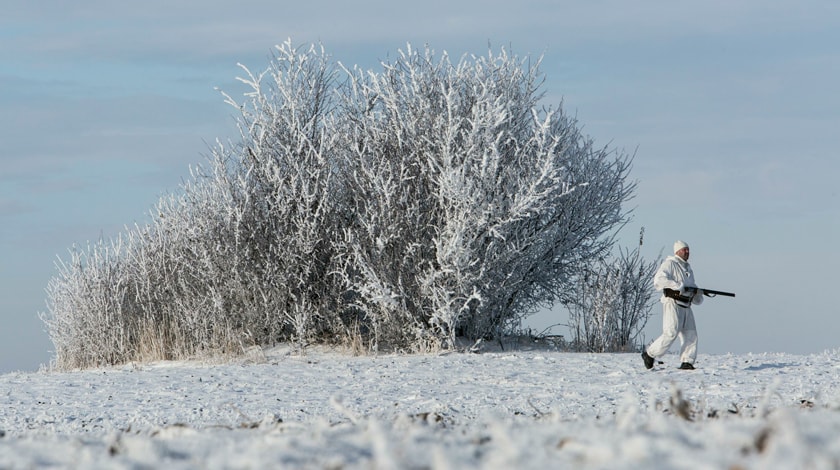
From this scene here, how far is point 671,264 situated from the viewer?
41.1 feet

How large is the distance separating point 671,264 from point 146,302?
1118 cm

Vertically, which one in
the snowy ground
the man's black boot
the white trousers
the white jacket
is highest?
the white jacket

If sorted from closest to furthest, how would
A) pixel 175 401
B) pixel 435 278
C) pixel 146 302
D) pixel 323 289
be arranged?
pixel 175 401 → pixel 435 278 → pixel 323 289 → pixel 146 302

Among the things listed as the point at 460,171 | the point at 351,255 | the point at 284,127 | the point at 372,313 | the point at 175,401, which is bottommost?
the point at 175,401

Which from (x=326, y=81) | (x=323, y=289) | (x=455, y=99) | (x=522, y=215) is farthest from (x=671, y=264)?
(x=326, y=81)

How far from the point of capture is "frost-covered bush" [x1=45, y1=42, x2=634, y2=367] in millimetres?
14836

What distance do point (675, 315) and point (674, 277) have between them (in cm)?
51

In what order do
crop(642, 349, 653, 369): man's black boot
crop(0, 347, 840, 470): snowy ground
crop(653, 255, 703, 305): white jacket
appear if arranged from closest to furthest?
crop(0, 347, 840, 470): snowy ground, crop(653, 255, 703, 305): white jacket, crop(642, 349, 653, 369): man's black boot

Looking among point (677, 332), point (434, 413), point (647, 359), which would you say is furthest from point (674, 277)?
point (434, 413)

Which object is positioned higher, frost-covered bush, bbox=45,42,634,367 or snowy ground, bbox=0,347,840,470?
frost-covered bush, bbox=45,42,634,367

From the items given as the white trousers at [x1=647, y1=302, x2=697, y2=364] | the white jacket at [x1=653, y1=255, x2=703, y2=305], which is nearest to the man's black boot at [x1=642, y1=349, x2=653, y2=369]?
the white trousers at [x1=647, y1=302, x2=697, y2=364]

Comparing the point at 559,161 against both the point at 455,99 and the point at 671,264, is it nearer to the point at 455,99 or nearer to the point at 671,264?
the point at 455,99

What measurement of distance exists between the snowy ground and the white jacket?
1012mm

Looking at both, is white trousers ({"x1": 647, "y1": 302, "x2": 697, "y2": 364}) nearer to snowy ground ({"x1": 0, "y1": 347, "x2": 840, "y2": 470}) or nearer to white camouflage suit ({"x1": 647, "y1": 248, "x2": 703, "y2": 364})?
white camouflage suit ({"x1": 647, "y1": 248, "x2": 703, "y2": 364})
